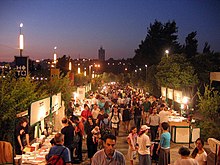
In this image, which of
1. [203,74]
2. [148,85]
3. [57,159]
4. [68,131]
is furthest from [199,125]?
[148,85]

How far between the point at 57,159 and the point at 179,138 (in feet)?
34.1

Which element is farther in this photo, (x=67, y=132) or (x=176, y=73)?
(x=176, y=73)

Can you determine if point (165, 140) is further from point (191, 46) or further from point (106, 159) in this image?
point (191, 46)

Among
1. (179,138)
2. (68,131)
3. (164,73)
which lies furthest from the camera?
(164,73)

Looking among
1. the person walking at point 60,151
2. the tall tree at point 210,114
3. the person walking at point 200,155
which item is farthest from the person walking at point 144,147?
the tall tree at point 210,114

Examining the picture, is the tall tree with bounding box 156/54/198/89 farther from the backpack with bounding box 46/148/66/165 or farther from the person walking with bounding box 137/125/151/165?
the backpack with bounding box 46/148/66/165

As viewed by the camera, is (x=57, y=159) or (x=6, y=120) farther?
(x=6, y=120)

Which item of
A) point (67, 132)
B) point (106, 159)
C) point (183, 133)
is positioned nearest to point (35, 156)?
point (67, 132)

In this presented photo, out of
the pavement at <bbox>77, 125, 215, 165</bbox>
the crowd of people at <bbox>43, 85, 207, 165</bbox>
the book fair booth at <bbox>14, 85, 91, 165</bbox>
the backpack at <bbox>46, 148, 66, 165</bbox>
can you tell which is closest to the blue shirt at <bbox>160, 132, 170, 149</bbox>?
the crowd of people at <bbox>43, 85, 207, 165</bbox>

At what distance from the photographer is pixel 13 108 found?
11.6 metres

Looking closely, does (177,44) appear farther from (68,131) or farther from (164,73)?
(68,131)

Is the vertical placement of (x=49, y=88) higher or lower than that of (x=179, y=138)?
higher

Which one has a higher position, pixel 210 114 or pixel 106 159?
pixel 106 159

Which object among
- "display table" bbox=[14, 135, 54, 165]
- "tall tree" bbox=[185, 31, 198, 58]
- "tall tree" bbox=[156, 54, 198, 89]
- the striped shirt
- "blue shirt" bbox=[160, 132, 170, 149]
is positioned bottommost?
"display table" bbox=[14, 135, 54, 165]
